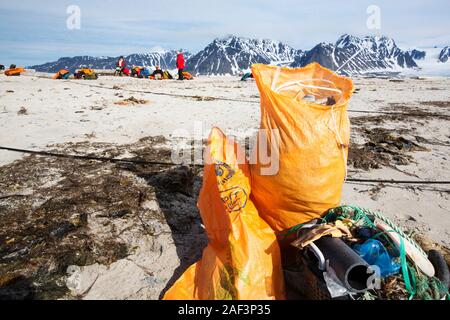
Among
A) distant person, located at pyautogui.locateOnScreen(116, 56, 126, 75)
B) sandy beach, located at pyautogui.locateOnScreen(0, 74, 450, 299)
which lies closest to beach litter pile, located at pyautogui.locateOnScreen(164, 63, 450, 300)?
sandy beach, located at pyautogui.locateOnScreen(0, 74, 450, 299)

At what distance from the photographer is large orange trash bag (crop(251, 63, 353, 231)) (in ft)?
5.35

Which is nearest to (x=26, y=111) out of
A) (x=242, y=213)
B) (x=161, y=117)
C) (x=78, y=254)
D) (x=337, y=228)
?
(x=161, y=117)

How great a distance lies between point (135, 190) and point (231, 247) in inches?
60.7

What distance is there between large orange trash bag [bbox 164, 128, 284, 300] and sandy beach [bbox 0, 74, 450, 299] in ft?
0.95

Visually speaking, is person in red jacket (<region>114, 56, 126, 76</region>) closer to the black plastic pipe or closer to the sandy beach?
the sandy beach

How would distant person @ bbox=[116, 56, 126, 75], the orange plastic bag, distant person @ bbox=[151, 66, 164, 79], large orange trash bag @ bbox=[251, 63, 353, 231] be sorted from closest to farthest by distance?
1. large orange trash bag @ bbox=[251, 63, 353, 231]
2. the orange plastic bag
3. distant person @ bbox=[151, 66, 164, 79]
4. distant person @ bbox=[116, 56, 126, 75]

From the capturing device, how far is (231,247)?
1.50 m

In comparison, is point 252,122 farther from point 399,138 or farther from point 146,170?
point 146,170

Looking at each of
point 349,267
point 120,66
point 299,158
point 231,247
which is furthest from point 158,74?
point 349,267

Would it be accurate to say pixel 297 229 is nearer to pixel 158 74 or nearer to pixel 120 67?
pixel 158 74

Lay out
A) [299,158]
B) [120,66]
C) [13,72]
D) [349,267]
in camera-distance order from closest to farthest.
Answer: [349,267]
[299,158]
[13,72]
[120,66]

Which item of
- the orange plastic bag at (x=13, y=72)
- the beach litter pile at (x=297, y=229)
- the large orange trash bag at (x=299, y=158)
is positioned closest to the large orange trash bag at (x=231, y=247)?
the beach litter pile at (x=297, y=229)

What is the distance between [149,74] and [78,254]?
50.8 feet

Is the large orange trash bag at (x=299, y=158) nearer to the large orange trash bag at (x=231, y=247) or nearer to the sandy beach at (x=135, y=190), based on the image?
the large orange trash bag at (x=231, y=247)
